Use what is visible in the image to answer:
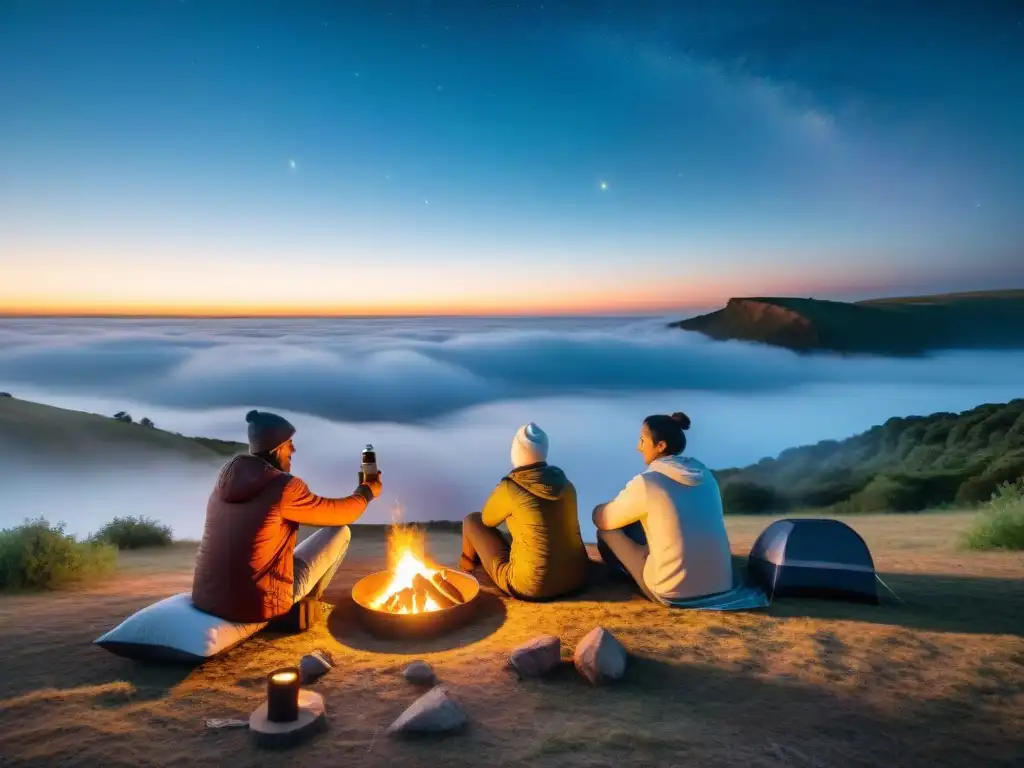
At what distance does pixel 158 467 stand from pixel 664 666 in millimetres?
17967

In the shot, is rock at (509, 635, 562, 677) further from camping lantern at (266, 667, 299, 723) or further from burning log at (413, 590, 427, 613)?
camping lantern at (266, 667, 299, 723)

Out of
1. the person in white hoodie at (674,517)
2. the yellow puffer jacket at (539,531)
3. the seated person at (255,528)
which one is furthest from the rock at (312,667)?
the person in white hoodie at (674,517)

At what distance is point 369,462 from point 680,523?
2558 mm

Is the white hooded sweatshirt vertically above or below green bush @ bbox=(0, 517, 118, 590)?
above

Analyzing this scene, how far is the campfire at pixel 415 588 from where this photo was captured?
5.55 metres

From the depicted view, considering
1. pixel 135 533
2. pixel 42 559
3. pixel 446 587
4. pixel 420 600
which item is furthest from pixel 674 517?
pixel 135 533

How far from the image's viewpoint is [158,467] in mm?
18703

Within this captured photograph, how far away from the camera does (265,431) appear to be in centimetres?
464

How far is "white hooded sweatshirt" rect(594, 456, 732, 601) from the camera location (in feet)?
17.0

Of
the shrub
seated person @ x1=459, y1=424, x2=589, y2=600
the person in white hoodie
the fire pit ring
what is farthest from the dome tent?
the shrub

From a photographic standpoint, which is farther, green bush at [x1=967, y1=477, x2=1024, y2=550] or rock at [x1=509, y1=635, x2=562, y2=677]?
green bush at [x1=967, y1=477, x2=1024, y2=550]

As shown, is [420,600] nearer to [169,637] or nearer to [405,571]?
[405,571]

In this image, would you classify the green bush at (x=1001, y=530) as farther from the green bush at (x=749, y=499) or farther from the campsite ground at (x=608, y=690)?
the green bush at (x=749, y=499)

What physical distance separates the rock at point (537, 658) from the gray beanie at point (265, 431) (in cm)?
220
